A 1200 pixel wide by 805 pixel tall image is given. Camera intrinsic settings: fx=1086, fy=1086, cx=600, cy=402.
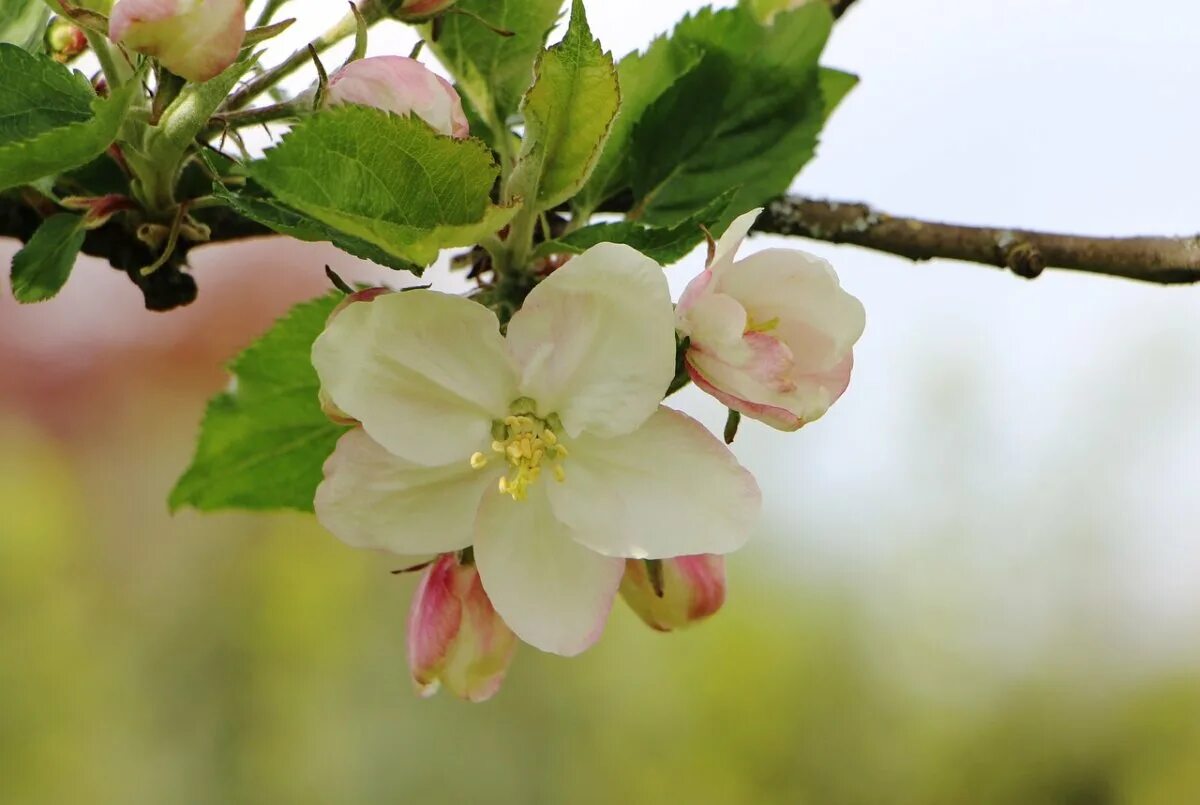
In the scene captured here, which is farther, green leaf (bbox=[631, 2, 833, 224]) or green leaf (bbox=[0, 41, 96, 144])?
green leaf (bbox=[631, 2, 833, 224])

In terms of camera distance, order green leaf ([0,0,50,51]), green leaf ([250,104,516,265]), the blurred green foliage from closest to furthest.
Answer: green leaf ([250,104,516,265]) < green leaf ([0,0,50,51]) < the blurred green foliage

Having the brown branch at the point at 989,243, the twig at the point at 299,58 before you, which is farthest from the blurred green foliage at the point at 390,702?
the twig at the point at 299,58

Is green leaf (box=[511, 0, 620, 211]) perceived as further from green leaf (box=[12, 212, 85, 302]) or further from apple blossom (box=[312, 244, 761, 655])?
green leaf (box=[12, 212, 85, 302])

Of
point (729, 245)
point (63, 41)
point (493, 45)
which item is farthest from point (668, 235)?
point (63, 41)

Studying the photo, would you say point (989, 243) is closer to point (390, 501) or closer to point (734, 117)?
point (734, 117)

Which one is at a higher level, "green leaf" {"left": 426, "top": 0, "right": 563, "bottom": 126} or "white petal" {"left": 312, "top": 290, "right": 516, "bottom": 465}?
"green leaf" {"left": 426, "top": 0, "right": 563, "bottom": 126}

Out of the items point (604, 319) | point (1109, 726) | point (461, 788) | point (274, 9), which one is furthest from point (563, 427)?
point (1109, 726)

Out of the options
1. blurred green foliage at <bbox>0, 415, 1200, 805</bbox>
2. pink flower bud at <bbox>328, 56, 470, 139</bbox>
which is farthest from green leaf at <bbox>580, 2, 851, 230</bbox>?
blurred green foliage at <bbox>0, 415, 1200, 805</bbox>
